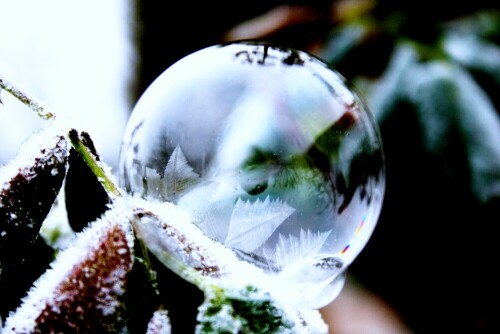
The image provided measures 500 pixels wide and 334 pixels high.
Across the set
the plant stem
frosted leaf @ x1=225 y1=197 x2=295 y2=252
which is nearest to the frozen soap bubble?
frosted leaf @ x1=225 y1=197 x2=295 y2=252

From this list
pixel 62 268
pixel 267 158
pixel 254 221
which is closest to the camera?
pixel 62 268

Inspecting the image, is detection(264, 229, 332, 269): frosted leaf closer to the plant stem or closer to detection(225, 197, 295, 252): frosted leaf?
detection(225, 197, 295, 252): frosted leaf

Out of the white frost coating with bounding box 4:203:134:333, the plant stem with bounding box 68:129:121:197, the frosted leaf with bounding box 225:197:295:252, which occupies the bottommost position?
the frosted leaf with bounding box 225:197:295:252

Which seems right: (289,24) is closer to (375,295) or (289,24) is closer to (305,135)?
(375,295)

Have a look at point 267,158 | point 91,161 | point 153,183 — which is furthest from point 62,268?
point 267,158

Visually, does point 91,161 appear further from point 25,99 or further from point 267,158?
point 267,158

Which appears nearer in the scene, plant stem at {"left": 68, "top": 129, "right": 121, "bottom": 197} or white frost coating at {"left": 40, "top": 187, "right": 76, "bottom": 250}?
plant stem at {"left": 68, "top": 129, "right": 121, "bottom": 197}

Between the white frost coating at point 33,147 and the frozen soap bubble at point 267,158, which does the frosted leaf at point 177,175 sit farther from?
the white frost coating at point 33,147
